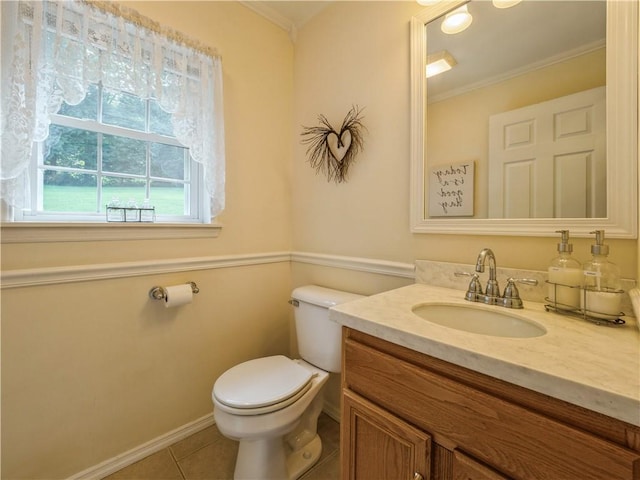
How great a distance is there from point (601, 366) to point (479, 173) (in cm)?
76

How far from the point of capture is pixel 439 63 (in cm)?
118

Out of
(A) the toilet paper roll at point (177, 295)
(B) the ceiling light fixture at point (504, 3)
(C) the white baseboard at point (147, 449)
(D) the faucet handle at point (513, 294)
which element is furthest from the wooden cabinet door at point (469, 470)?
(B) the ceiling light fixture at point (504, 3)

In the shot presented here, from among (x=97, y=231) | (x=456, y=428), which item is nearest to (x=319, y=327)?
(x=456, y=428)

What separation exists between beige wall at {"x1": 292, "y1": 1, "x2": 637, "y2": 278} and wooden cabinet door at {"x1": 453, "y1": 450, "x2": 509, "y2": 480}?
2.19ft

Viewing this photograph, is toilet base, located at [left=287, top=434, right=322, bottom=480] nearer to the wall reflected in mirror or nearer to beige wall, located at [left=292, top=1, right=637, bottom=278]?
beige wall, located at [left=292, top=1, right=637, bottom=278]

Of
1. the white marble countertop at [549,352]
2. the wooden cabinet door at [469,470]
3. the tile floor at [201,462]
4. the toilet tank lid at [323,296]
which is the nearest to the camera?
the white marble countertop at [549,352]

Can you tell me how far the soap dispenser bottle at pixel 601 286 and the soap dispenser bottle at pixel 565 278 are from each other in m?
0.02

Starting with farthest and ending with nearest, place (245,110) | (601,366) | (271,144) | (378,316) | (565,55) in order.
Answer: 1. (271,144)
2. (245,110)
3. (565,55)
4. (378,316)
5. (601,366)

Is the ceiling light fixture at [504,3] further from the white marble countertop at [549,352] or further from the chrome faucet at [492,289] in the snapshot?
the white marble countertop at [549,352]

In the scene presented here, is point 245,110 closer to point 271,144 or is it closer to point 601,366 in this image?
point 271,144

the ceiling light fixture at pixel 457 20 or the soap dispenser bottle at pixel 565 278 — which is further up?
the ceiling light fixture at pixel 457 20

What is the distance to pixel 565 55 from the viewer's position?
0.91m

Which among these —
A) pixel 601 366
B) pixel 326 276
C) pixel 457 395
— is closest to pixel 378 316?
pixel 457 395

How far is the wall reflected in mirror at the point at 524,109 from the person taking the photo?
0.87 metres
